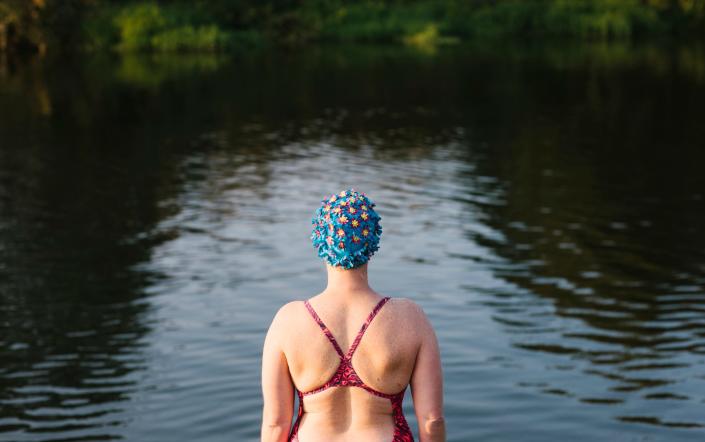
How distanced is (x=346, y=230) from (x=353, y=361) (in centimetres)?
50

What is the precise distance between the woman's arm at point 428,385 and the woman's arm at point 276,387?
1.59 feet

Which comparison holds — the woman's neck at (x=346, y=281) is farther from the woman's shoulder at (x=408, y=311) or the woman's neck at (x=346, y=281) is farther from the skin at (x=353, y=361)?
the woman's shoulder at (x=408, y=311)

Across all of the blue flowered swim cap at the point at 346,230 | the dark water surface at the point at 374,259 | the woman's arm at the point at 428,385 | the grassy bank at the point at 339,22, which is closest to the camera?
the blue flowered swim cap at the point at 346,230

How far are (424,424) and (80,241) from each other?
1318cm

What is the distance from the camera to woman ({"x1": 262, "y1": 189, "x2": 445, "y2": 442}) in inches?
175

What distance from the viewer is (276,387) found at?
4.59 meters

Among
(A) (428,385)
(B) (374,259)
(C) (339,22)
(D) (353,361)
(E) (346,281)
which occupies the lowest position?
(C) (339,22)

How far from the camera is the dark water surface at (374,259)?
392 inches

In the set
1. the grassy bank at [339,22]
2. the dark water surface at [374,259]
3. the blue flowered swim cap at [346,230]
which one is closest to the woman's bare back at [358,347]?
the blue flowered swim cap at [346,230]

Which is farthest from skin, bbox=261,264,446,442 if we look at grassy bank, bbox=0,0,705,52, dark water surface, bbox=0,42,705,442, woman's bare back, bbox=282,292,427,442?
grassy bank, bbox=0,0,705,52

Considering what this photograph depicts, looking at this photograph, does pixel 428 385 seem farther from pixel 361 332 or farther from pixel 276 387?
pixel 276 387

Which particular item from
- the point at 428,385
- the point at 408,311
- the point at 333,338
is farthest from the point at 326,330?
the point at 428,385

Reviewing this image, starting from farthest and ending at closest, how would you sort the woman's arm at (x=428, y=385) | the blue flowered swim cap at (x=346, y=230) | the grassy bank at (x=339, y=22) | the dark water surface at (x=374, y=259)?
the grassy bank at (x=339, y=22), the dark water surface at (x=374, y=259), the woman's arm at (x=428, y=385), the blue flowered swim cap at (x=346, y=230)

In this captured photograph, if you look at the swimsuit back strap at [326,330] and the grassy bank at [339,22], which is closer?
the swimsuit back strap at [326,330]
